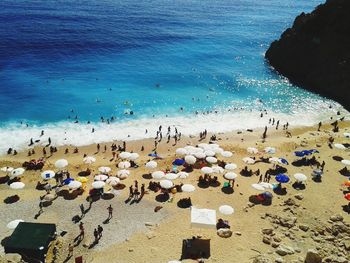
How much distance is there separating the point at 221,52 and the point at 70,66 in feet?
126

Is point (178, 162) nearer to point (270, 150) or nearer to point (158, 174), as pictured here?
point (158, 174)

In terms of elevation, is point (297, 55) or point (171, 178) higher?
point (297, 55)

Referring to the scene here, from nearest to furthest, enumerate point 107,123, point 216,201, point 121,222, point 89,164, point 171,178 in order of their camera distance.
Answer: point 121,222 < point 216,201 < point 171,178 < point 89,164 < point 107,123

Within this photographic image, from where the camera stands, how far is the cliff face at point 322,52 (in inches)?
2611

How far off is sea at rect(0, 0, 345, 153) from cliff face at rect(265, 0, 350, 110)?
10.5 feet

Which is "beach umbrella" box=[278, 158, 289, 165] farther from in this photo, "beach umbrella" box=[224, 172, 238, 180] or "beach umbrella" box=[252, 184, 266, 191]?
"beach umbrella" box=[224, 172, 238, 180]

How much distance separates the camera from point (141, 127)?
2180 inches

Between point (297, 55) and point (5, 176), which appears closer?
point (5, 176)

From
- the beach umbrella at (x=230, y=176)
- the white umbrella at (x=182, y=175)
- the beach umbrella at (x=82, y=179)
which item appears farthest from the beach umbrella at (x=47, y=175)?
the beach umbrella at (x=230, y=176)

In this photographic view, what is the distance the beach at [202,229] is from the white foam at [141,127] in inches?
226

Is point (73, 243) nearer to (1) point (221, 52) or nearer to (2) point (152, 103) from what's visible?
(2) point (152, 103)

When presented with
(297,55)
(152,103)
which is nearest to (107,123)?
(152,103)

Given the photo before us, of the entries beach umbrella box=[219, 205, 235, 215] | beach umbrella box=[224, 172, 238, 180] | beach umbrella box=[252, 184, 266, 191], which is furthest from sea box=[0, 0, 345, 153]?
beach umbrella box=[219, 205, 235, 215]

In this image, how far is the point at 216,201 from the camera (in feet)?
118
